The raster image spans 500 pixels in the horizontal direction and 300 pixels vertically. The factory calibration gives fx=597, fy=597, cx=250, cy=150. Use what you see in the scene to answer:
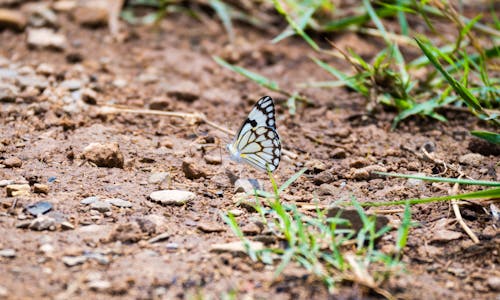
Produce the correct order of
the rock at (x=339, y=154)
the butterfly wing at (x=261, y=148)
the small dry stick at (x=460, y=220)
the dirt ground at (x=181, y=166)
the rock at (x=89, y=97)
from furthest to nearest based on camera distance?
the rock at (x=89, y=97), the rock at (x=339, y=154), the butterfly wing at (x=261, y=148), the small dry stick at (x=460, y=220), the dirt ground at (x=181, y=166)

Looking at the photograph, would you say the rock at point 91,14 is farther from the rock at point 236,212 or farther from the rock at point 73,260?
the rock at point 73,260

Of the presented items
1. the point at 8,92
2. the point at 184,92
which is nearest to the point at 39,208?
the point at 8,92

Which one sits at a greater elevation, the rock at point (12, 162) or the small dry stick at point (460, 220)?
the small dry stick at point (460, 220)

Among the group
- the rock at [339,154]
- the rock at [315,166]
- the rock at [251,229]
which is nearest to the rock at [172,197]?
the rock at [251,229]

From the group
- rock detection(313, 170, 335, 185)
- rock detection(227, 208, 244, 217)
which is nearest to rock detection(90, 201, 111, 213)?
rock detection(227, 208, 244, 217)

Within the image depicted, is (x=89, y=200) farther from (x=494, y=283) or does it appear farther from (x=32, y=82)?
(x=494, y=283)
